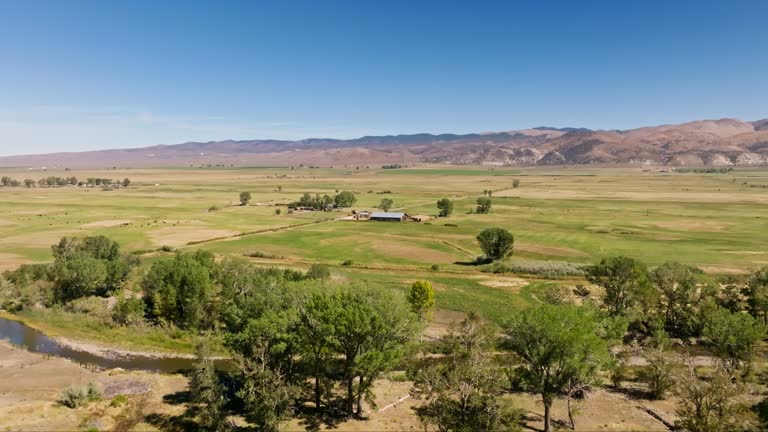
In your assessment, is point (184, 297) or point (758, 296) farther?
point (184, 297)

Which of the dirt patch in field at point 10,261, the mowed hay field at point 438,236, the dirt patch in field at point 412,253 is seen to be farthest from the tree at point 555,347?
the dirt patch in field at point 10,261

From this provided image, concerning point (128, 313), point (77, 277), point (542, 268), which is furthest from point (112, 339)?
point (542, 268)

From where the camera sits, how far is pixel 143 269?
253 feet

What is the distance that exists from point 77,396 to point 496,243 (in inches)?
2757

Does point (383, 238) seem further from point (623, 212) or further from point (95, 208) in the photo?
point (95, 208)

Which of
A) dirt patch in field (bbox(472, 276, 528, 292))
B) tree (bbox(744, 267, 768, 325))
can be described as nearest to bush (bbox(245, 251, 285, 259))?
dirt patch in field (bbox(472, 276, 528, 292))

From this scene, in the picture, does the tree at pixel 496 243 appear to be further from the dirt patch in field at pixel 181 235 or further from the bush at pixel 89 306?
the dirt patch in field at pixel 181 235

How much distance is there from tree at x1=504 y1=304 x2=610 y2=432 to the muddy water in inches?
1176

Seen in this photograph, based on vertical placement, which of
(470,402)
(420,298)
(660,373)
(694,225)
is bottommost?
(694,225)

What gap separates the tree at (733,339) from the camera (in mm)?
40438

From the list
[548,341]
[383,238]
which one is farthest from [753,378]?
[383,238]

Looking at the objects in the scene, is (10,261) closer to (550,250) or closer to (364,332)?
(364,332)

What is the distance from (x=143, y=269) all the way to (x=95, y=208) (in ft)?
383

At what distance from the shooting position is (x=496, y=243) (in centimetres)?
8800
